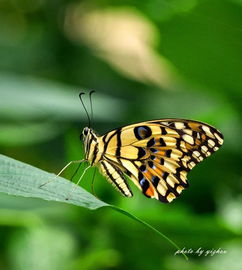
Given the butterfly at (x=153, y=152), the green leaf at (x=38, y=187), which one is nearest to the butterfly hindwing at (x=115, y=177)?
the butterfly at (x=153, y=152)

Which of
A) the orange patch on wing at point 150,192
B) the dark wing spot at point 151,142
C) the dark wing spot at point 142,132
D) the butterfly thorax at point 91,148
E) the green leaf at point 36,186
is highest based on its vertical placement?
the green leaf at point 36,186

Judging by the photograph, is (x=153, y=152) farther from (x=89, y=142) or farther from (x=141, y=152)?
(x=89, y=142)

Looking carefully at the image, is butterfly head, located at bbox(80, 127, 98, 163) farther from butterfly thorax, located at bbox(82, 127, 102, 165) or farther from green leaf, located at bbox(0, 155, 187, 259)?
green leaf, located at bbox(0, 155, 187, 259)

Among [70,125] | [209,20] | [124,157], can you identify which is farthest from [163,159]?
[70,125]

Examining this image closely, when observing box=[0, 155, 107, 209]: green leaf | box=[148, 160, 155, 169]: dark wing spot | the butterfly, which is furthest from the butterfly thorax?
box=[0, 155, 107, 209]: green leaf

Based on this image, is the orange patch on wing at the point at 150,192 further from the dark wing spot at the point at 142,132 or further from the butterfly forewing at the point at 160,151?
the dark wing spot at the point at 142,132

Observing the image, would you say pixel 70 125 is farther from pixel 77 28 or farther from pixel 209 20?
pixel 209 20

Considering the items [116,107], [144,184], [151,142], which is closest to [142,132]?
[151,142]
